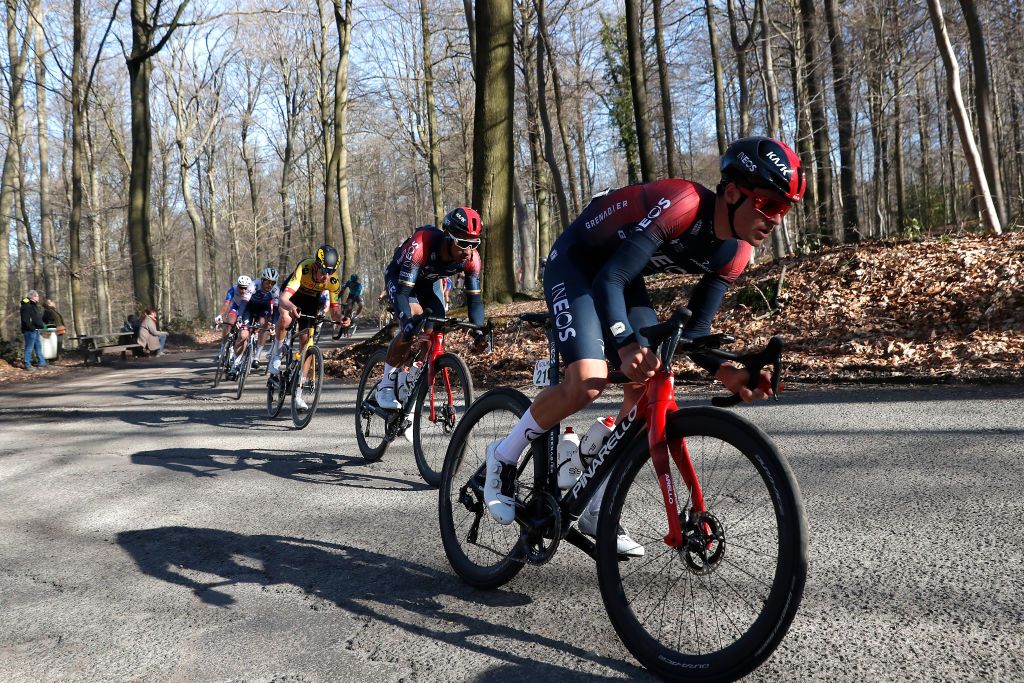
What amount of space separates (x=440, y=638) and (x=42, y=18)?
101 ft

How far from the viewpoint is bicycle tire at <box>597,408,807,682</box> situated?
246 centimetres

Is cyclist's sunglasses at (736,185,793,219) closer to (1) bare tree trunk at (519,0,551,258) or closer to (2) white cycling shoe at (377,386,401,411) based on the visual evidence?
(2) white cycling shoe at (377,386,401,411)

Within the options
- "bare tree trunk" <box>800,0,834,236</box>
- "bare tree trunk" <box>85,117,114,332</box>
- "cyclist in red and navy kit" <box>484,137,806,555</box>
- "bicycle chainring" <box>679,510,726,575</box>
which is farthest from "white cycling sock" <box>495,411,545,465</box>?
"bare tree trunk" <box>85,117,114,332</box>

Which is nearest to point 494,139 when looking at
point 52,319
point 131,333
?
point 52,319

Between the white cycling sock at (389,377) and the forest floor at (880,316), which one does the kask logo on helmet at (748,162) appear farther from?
the forest floor at (880,316)

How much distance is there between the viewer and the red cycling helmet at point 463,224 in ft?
20.6

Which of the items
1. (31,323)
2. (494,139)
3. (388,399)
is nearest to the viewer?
(388,399)

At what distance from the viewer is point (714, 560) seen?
2.76 m

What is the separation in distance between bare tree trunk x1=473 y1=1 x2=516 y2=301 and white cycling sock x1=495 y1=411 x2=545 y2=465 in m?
11.6

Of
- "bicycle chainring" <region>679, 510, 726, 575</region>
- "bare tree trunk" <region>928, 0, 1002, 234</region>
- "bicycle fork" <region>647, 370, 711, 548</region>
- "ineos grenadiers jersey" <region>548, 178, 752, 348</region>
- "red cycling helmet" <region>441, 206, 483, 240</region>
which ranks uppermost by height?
"bare tree trunk" <region>928, 0, 1002, 234</region>

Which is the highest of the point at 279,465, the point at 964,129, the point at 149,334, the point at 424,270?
the point at 964,129

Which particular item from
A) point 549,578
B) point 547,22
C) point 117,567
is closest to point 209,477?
point 117,567

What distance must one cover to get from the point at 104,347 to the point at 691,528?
2470 cm

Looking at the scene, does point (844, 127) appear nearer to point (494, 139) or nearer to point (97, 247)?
point (494, 139)
